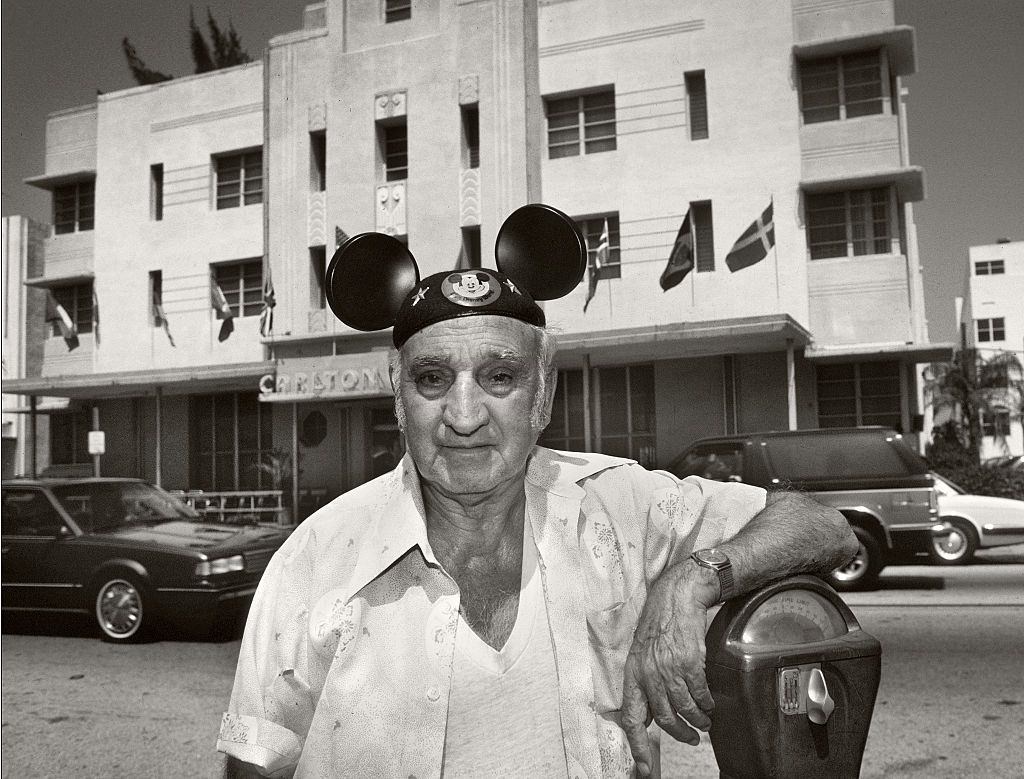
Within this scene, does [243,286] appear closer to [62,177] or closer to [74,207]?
[74,207]

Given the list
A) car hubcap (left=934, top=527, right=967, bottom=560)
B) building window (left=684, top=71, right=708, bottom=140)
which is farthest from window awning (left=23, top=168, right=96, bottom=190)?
car hubcap (left=934, top=527, right=967, bottom=560)

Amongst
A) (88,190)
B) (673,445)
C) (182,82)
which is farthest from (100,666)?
(88,190)

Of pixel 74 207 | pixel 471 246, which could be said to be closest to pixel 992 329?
pixel 471 246

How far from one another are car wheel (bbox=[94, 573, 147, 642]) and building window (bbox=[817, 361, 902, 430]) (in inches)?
480

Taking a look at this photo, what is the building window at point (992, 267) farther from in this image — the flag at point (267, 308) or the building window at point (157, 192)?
the building window at point (157, 192)

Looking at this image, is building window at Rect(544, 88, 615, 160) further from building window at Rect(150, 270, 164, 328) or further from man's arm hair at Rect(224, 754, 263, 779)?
man's arm hair at Rect(224, 754, 263, 779)

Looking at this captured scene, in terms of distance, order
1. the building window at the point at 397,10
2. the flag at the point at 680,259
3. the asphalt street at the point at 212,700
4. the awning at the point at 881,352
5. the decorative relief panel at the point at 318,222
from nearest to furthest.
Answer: the asphalt street at the point at 212,700, the awning at the point at 881,352, the flag at the point at 680,259, the building window at the point at 397,10, the decorative relief panel at the point at 318,222

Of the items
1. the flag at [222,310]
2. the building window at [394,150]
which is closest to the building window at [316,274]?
the flag at [222,310]

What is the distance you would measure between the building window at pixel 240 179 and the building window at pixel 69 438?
6738mm

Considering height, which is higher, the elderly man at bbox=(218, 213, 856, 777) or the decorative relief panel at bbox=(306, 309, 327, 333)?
the decorative relief panel at bbox=(306, 309, 327, 333)

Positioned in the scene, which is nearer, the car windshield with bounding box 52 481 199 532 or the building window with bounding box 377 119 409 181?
the car windshield with bounding box 52 481 199 532

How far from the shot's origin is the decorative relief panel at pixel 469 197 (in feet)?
57.3

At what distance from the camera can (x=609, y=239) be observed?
16984 millimetres

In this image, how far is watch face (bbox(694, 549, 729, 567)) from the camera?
172cm
